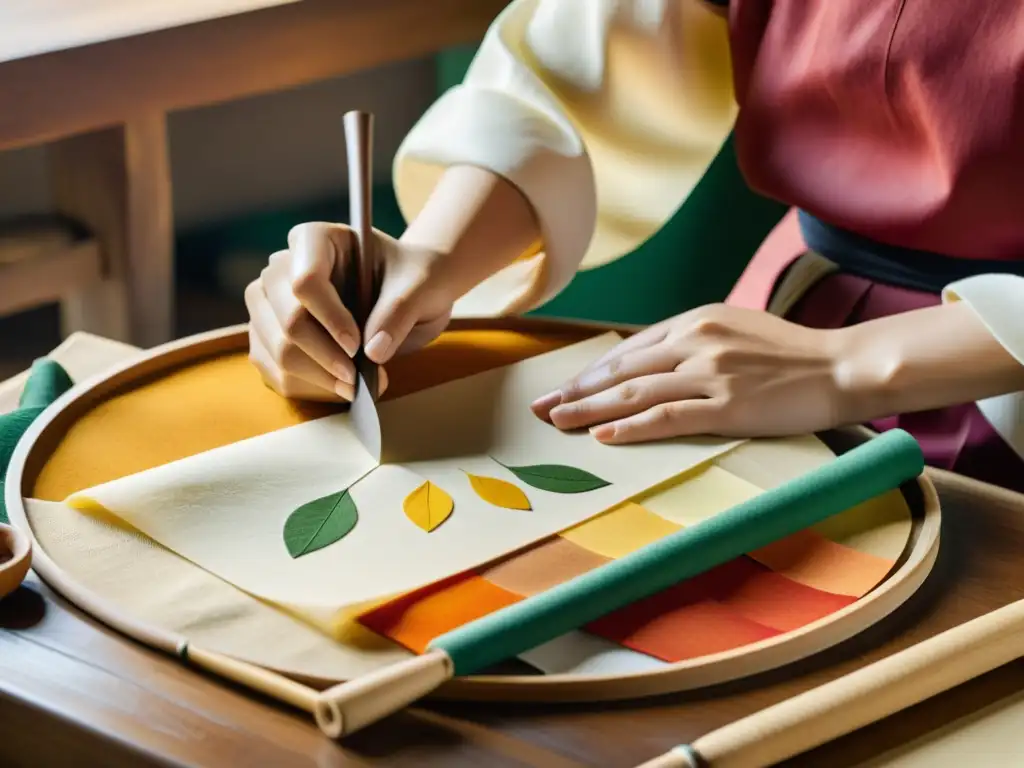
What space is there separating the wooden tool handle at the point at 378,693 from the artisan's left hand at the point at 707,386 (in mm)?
245

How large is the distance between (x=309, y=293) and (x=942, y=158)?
16.3 inches

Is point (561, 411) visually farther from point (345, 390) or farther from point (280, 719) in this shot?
point (280, 719)

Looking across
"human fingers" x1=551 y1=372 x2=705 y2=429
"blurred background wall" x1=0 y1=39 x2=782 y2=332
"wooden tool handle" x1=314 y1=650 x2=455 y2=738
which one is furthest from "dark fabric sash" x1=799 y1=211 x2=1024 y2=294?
"blurred background wall" x1=0 y1=39 x2=782 y2=332

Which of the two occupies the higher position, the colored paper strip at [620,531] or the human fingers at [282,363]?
the human fingers at [282,363]

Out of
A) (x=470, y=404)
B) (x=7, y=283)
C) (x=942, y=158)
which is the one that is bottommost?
(x=7, y=283)

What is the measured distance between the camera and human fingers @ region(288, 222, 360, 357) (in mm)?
692

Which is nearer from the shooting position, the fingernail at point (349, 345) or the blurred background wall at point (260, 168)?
→ the fingernail at point (349, 345)

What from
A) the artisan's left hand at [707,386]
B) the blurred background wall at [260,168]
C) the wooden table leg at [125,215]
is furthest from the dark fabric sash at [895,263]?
the blurred background wall at [260,168]

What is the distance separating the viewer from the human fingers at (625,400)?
0.68 metres

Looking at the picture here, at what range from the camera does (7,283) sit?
136 cm

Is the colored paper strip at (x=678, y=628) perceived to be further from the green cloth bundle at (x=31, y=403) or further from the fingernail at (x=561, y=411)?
the green cloth bundle at (x=31, y=403)

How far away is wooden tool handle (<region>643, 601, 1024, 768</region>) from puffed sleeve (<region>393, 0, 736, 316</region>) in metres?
0.48

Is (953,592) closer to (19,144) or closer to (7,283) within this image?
(19,144)

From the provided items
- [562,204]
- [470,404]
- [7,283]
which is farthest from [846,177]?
[7,283]
